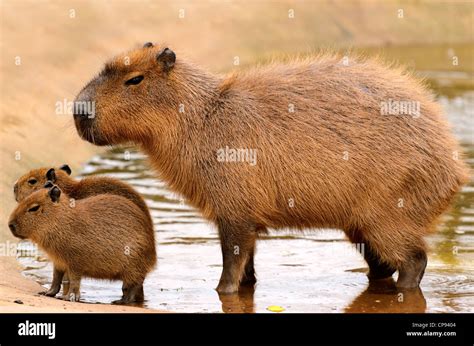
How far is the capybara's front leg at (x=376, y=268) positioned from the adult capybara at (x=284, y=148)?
1.05ft

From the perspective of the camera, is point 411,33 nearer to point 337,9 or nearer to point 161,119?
point 337,9

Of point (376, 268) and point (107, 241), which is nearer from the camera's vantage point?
point (107, 241)

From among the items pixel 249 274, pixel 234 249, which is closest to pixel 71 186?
pixel 234 249

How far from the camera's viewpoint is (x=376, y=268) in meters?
9.80

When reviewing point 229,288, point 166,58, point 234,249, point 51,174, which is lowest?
point 229,288

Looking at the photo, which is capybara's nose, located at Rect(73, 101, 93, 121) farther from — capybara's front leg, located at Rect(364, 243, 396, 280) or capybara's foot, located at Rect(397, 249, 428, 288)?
capybara's foot, located at Rect(397, 249, 428, 288)

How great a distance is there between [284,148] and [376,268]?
1569mm

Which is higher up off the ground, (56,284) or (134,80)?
(134,80)

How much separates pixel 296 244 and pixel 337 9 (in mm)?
16177

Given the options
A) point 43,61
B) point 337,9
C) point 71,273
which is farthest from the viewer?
point 337,9

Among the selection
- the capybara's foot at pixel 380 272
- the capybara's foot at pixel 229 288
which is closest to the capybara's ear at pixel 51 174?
the capybara's foot at pixel 229 288

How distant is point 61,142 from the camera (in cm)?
1504

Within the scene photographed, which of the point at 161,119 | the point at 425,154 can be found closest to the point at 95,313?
the point at 161,119

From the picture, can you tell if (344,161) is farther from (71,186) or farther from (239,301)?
(71,186)
